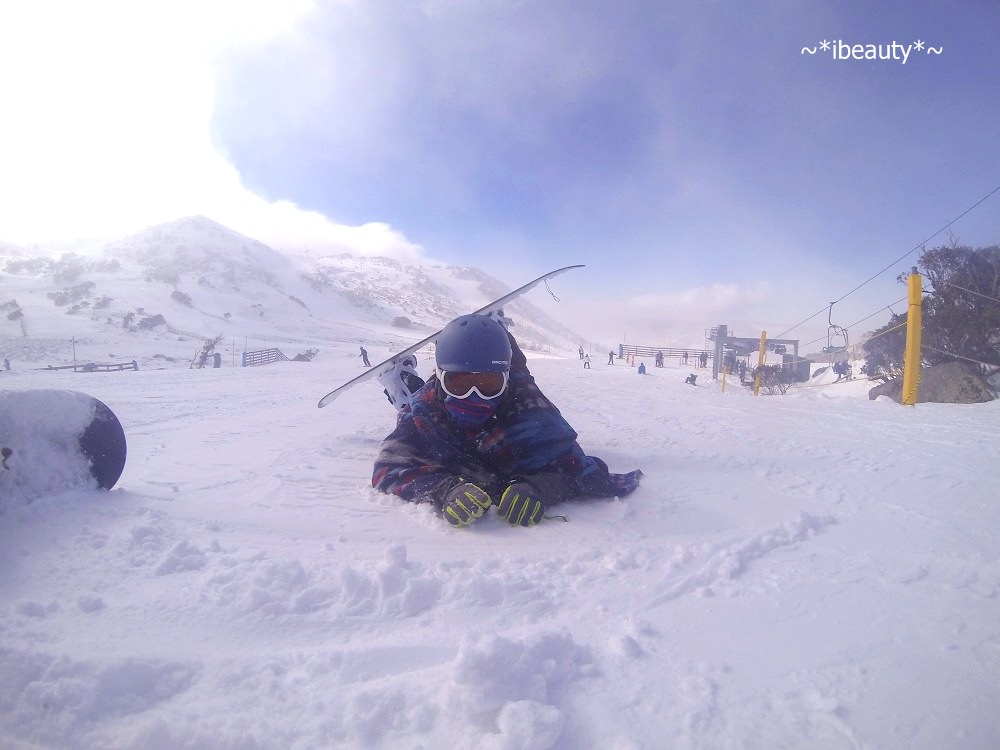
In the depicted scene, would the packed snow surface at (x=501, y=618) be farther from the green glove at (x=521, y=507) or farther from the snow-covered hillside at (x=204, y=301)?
the snow-covered hillside at (x=204, y=301)

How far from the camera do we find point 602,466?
9.56ft

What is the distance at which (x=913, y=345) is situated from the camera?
6965 millimetres

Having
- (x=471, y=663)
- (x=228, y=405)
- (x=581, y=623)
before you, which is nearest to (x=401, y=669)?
(x=471, y=663)

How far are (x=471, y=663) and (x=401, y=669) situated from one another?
0.22 meters

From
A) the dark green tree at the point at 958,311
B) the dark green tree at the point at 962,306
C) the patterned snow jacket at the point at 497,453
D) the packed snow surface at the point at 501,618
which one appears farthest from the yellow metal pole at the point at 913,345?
the patterned snow jacket at the point at 497,453

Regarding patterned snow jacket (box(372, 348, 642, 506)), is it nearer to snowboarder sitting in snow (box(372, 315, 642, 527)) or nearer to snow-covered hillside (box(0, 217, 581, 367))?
snowboarder sitting in snow (box(372, 315, 642, 527))

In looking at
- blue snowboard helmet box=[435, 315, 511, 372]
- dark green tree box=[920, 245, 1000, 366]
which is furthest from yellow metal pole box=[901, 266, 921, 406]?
blue snowboard helmet box=[435, 315, 511, 372]

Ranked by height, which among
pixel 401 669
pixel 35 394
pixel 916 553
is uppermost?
pixel 35 394

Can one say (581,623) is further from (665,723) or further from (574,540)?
(574,540)

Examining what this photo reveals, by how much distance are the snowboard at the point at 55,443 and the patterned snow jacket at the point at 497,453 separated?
1340 millimetres

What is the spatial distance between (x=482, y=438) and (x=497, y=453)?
0.15 meters

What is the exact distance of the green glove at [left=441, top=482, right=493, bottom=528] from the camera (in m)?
2.21

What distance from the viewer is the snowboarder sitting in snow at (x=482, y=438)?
2609 millimetres

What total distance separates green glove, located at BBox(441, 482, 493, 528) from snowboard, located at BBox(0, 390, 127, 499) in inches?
68.5
